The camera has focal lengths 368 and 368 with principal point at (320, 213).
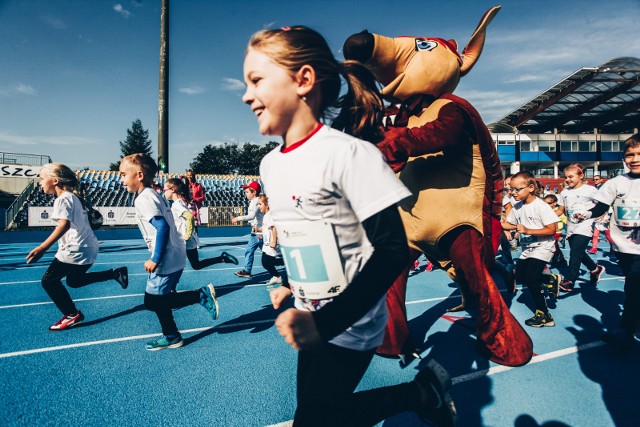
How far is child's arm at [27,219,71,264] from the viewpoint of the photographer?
3.85 metres

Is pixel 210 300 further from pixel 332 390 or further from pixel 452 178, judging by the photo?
pixel 332 390

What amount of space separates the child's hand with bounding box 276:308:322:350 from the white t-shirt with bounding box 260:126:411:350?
226 millimetres

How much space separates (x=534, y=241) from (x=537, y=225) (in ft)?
0.68

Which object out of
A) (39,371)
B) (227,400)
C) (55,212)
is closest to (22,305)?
(55,212)

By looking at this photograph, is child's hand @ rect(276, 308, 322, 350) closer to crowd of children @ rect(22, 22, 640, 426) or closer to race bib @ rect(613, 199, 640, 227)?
crowd of children @ rect(22, 22, 640, 426)

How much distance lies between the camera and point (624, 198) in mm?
3617

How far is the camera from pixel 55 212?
13.4 feet

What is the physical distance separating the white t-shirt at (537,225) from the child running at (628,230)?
0.58 metres

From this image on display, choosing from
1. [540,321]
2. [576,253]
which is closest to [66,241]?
[540,321]

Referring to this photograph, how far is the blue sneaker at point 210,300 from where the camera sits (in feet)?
13.0

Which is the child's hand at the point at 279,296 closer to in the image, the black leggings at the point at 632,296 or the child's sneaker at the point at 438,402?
Result: the child's sneaker at the point at 438,402

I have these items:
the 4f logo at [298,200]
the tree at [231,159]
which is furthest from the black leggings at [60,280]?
the tree at [231,159]

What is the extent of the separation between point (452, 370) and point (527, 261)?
6.51 ft

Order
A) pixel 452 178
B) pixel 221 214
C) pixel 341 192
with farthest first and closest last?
pixel 221 214 < pixel 452 178 < pixel 341 192
